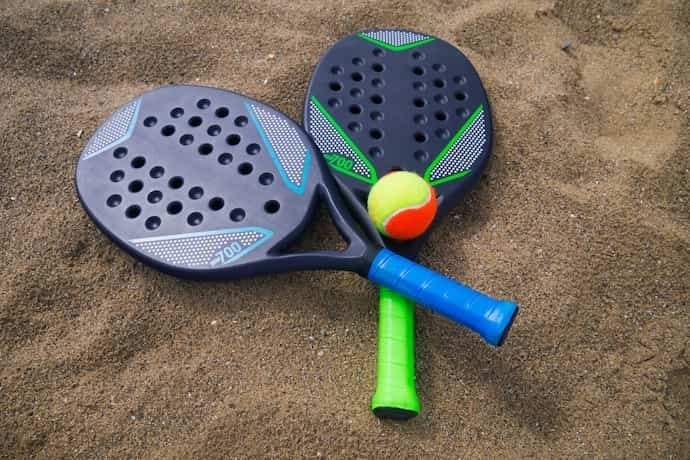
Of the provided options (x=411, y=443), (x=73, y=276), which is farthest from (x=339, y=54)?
(x=411, y=443)

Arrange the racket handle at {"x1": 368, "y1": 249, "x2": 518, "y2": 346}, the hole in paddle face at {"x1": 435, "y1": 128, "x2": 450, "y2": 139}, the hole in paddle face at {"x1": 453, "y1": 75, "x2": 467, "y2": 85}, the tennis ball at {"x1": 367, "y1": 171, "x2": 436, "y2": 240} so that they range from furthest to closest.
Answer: the hole in paddle face at {"x1": 453, "y1": 75, "x2": 467, "y2": 85}
the hole in paddle face at {"x1": 435, "y1": 128, "x2": 450, "y2": 139}
the tennis ball at {"x1": 367, "y1": 171, "x2": 436, "y2": 240}
the racket handle at {"x1": 368, "y1": 249, "x2": 518, "y2": 346}

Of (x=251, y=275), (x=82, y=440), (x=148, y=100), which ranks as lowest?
(x=82, y=440)

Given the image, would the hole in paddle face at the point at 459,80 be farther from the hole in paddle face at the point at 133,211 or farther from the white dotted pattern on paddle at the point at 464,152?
the hole in paddle face at the point at 133,211

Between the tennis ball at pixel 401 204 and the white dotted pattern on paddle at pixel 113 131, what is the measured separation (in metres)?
0.53

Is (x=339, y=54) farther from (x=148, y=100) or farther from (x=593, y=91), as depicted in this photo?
(x=593, y=91)

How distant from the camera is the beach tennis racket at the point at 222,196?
1.14m

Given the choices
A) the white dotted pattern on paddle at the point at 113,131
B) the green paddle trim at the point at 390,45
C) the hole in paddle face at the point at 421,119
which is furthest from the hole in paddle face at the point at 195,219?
the green paddle trim at the point at 390,45

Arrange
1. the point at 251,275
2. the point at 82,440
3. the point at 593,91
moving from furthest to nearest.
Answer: the point at 593,91
the point at 251,275
the point at 82,440

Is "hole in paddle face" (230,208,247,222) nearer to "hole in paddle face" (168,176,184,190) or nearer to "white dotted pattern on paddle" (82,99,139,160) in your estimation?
"hole in paddle face" (168,176,184,190)

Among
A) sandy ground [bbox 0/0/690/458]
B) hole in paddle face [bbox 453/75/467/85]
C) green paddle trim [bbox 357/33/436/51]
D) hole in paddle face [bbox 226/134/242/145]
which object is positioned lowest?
sandy ground [bbox 0/0/690/458]

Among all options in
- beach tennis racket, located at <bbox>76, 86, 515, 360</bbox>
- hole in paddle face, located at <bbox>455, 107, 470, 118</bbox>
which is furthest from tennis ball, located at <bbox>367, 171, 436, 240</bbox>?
hole in paddle face, located at <bbox>455, 107, 470, 118</bbox>

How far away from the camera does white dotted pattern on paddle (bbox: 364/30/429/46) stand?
4.91 ft

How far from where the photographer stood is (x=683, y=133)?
1.45 metres

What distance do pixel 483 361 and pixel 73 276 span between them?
0.77 metres
